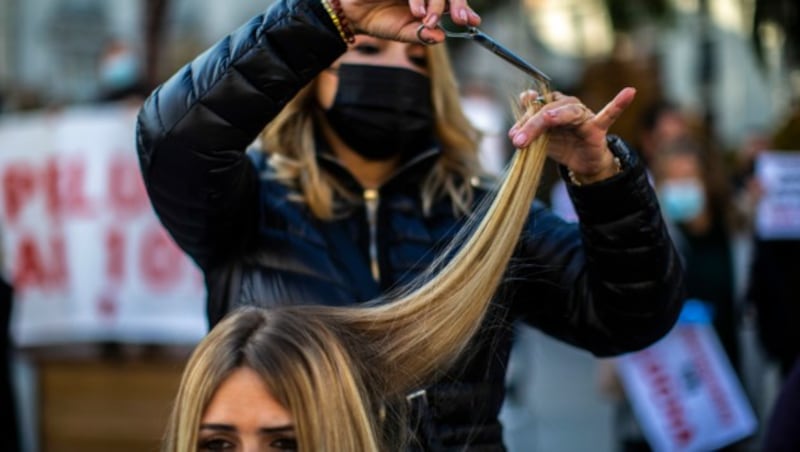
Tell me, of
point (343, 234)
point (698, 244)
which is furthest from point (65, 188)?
point (343, 234)

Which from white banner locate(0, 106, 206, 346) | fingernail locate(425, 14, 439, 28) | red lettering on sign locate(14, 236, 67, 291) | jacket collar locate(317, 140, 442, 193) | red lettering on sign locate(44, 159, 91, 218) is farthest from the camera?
red lettering on sign locate(14, 236, 67, 291)

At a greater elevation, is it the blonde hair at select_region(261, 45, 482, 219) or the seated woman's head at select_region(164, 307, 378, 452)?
the blonde hair at select_region(261, 45, 482, 219)

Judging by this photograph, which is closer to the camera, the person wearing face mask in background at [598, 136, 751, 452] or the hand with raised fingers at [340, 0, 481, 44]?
the hand with raised fingers at [340, 0, 481, 44]

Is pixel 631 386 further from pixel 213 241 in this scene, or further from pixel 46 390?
pixel 213 241

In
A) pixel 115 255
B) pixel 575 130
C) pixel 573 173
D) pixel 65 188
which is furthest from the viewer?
pixel 65 188

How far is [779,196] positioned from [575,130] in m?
4.07

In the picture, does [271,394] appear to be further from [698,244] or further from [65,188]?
[65,188]

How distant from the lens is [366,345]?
7.97 feet

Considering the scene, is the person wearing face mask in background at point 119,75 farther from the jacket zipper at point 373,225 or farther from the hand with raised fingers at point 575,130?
the hand with raised fingers at point 575,130

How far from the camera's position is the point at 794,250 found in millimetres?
6246

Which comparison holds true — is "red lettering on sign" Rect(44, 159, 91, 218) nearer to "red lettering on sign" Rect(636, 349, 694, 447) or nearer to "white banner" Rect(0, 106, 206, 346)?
"white banner" Rect(0, 106, 206, 346)

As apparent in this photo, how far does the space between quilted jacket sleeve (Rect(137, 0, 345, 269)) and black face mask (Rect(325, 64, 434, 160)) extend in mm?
289

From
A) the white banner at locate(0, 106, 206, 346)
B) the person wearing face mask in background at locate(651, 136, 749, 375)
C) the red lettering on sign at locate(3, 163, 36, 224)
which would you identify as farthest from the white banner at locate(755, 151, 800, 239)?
the red lettering on sign at locate(3, 163, 36, 224)

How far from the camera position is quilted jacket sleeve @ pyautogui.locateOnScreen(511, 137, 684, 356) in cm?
266
